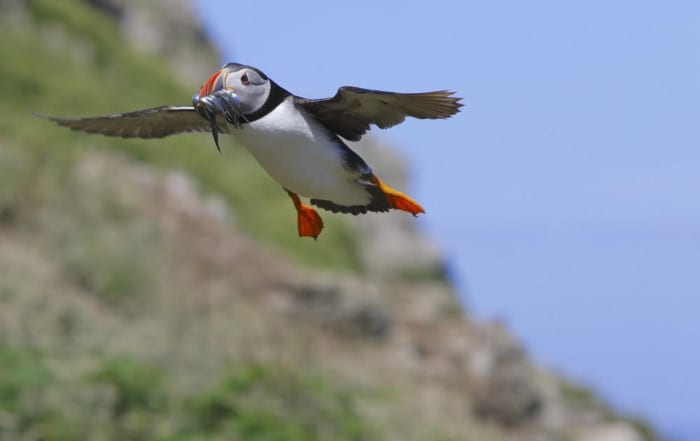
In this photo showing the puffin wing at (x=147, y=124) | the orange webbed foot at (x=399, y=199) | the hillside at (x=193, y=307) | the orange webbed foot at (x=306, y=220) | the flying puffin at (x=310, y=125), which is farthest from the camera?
the hillside at (x=193, y=307)

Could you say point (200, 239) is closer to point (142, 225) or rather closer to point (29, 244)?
point (142, 225)

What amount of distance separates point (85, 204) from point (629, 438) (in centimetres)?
937

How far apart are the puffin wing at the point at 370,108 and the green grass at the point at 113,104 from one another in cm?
1755

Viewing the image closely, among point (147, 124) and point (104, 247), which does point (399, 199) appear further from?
point (104, 247)

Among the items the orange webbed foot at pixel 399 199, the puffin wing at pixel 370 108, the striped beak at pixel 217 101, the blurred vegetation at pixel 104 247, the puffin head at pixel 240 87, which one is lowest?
the striped beak at pixel 217 101

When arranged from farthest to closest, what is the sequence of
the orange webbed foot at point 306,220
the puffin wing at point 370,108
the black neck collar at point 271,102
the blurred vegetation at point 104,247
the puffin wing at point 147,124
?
1. the blurred vegetation at point 104,247
2. the puffin wing at point 147,124
3. the orange webbed foot at point 306,220
4. the puffin wing at point 370,108
5. the black neck collar at point 271,102

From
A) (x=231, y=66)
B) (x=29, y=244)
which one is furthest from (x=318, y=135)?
(x=29, y=244)

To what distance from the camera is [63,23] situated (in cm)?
3061

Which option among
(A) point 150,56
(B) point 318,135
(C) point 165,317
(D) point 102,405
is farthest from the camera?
(A) point 150,56

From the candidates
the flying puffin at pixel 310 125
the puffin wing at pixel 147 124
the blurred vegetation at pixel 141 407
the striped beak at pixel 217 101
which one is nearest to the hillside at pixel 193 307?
the blurred vegetation at pixel 141 407

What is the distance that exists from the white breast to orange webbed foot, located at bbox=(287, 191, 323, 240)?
13 centimetres

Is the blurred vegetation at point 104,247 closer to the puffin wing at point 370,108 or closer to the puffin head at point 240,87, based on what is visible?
the puffin wing at point 370,108

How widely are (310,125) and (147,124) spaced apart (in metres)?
1.05

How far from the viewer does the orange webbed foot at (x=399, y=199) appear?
156 inches
